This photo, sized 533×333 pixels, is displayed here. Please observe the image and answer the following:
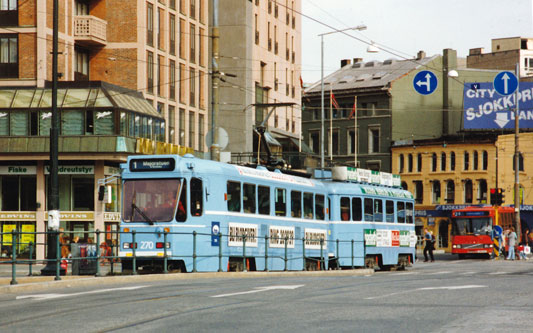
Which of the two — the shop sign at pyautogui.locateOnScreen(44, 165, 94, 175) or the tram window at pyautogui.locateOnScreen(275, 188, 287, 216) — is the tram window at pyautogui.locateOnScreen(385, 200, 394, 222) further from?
the shop sign at pyautogui.locateOnScreen(44, 165, 94, 175)

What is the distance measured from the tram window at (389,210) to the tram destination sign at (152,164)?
13.1 meters

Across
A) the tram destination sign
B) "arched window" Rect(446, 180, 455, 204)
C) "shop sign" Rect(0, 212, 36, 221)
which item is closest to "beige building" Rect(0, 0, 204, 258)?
"shop sign" Rect(0, 212, 36, 221)

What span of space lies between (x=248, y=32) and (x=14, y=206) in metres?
24.4

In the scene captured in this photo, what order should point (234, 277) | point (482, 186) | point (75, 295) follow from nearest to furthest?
point (75, 295) < point (234, 277) < point (482, 186)

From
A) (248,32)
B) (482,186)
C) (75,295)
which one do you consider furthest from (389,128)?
(75,295)

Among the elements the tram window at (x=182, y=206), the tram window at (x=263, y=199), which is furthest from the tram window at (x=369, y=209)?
the tram window at (x=182, y=206)

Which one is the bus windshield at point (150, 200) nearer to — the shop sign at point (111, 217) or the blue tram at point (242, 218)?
the blue tram at point (242, 218)

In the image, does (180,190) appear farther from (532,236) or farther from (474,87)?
(474,87)

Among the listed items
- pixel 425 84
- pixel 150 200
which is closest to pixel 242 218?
pixel 150 200

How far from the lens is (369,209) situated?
3472 cm

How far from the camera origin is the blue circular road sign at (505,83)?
50.6 metres

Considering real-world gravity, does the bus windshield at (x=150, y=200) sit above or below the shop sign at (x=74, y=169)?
below

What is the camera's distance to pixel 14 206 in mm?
48656

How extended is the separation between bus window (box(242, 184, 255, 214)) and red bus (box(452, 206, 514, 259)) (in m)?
30.1
